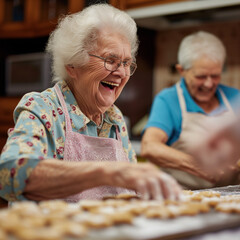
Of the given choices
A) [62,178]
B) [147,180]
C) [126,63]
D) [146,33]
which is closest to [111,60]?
[126,63]

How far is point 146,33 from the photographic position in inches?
134

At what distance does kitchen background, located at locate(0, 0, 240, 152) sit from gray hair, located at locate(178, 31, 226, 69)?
36 centimetres

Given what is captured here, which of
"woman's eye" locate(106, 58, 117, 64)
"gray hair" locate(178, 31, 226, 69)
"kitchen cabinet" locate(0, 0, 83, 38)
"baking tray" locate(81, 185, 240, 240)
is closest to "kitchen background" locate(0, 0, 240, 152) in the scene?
"kitchen cabinet" locate(0, 0, 83, 38)

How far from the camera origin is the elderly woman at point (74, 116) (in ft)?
3.84

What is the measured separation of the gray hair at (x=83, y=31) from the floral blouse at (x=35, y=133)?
11 cm

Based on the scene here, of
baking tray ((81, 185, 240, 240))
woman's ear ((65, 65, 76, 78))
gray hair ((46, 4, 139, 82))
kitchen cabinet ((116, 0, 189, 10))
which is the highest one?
Answer: kitchen cabinet ((116, 0, 189, 10))

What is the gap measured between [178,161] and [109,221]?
4.76 feet

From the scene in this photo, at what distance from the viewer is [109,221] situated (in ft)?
2.64

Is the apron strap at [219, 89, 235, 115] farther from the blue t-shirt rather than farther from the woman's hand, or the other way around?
the woman's hand

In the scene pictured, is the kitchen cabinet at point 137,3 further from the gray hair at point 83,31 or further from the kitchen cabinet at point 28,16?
the gray hair at point 83,31

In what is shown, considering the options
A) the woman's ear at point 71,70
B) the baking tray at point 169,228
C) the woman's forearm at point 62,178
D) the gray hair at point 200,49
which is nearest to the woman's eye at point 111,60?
the woman's ear at point 71,70

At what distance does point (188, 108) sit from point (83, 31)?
104cm

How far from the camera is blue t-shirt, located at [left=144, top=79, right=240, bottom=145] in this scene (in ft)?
7.75

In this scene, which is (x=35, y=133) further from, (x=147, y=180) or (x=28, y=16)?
(x=28, y=16)
